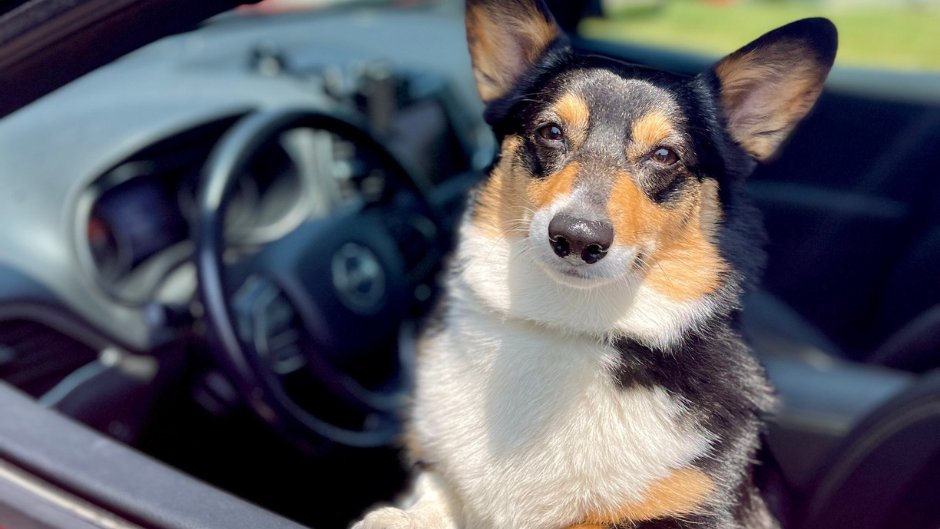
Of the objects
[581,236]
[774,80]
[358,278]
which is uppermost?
[774,80]

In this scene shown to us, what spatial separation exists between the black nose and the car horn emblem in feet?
3.24

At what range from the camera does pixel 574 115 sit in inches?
67.9

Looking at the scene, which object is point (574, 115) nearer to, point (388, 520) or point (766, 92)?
point (766, 92)

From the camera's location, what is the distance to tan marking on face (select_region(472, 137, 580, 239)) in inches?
68.4

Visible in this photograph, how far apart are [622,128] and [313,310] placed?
40.2 inches

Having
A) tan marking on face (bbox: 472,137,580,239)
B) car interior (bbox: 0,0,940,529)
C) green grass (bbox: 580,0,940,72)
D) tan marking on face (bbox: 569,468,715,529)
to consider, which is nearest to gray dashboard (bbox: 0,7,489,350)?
car interior (bbox: 0,0,940,529)

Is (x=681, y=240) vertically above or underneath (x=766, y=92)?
underneath

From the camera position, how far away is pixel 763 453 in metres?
1.83

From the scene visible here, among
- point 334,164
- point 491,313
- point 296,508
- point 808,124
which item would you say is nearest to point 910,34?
point 808,124

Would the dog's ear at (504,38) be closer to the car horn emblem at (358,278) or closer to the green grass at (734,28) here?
the car horn emblem at (358,278)

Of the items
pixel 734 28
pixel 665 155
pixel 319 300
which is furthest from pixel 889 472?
pixel 734 28

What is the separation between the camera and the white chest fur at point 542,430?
163 cm

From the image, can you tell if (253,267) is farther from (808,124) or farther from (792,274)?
(808,124)

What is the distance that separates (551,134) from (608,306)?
0.35 meters
